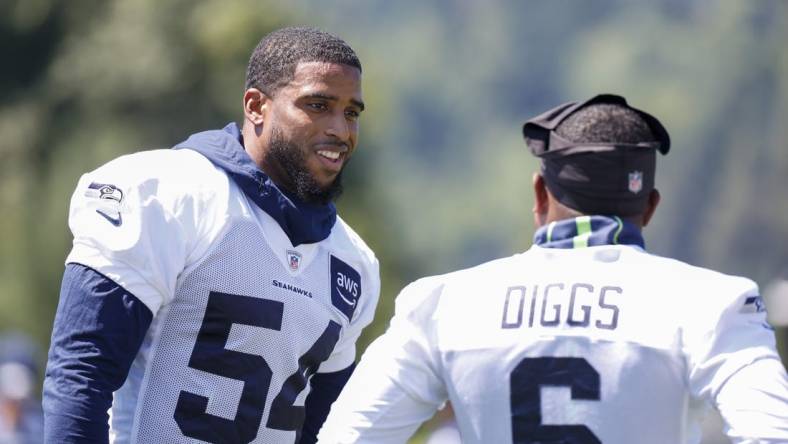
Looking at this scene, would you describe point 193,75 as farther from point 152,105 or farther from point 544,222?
point 544,222

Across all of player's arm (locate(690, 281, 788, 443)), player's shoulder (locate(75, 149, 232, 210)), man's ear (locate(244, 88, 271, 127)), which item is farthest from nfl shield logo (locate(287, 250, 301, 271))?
player's arm (locate(690, 281, 788, 443))

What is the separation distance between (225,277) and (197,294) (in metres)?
0.10

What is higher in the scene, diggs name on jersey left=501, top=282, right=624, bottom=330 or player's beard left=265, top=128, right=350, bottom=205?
player's beard left=265, top=128, right=350, bottom=205

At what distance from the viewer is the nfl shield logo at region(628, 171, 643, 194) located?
3.67 m

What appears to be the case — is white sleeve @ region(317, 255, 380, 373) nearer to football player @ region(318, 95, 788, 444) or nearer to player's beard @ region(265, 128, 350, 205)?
player's beard @ region(265, 128, 350, 205)

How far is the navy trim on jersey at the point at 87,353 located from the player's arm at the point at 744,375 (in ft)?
5.10

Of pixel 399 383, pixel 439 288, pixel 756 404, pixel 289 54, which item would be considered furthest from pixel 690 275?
pixel 289 54

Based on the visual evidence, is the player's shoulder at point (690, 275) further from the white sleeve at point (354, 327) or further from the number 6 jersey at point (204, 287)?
the white sleeve at point (354, 327)

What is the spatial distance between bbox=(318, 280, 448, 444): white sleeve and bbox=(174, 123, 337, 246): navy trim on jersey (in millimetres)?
933

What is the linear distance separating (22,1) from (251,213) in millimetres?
14483

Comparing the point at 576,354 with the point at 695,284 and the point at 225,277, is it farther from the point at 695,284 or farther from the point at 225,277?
the point at 225,277

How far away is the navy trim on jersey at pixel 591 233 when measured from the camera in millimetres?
3641

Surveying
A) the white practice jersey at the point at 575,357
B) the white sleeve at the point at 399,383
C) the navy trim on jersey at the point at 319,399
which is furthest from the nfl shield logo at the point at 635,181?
the navy trim on jersey at the point at 319,399

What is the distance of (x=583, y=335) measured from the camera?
356 centimetres
